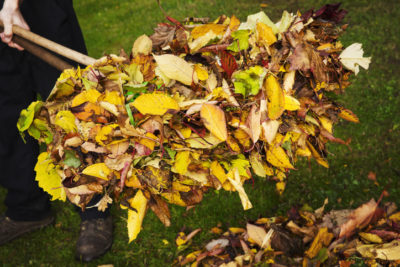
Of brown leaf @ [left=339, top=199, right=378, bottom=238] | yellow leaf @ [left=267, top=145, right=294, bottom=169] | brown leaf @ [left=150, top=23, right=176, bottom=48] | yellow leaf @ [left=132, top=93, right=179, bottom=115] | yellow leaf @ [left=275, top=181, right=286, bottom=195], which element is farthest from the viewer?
yellow leaf @ [left=275, top=181, right=286, bottom=195]

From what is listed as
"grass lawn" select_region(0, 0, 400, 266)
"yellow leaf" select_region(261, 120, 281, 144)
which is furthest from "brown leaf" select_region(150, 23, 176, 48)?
"grass lawn" select_region(0, 0, 400, 266)

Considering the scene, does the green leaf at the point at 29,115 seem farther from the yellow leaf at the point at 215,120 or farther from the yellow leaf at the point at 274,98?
the yellow leaf at the point at 274,98

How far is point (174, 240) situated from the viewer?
8.23ft

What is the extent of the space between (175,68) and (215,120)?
308 mm

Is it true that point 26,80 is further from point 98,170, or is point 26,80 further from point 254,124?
point 254,124

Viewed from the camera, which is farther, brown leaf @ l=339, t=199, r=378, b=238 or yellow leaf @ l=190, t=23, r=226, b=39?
brown leaf @ l=339, t=199, r=378, b=238

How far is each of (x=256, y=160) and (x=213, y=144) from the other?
266 mm

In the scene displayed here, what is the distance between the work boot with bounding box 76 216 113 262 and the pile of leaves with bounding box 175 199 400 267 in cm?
66

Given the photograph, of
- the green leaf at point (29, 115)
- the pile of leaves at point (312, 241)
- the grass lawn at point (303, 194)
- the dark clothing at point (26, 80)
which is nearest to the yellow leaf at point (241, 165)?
the pile of leaves at point (312, 241)

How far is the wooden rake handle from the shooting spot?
1.51 m

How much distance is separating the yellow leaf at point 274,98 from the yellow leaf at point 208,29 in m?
0.34

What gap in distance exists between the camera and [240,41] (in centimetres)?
150

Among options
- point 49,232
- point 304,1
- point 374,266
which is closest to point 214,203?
point 374,266

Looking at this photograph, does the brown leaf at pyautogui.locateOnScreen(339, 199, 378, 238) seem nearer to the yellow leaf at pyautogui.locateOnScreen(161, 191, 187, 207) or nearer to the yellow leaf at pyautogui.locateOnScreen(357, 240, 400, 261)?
the yellow leaf at pyautogui.locateOnScreen(357, 240, 400, 261)
